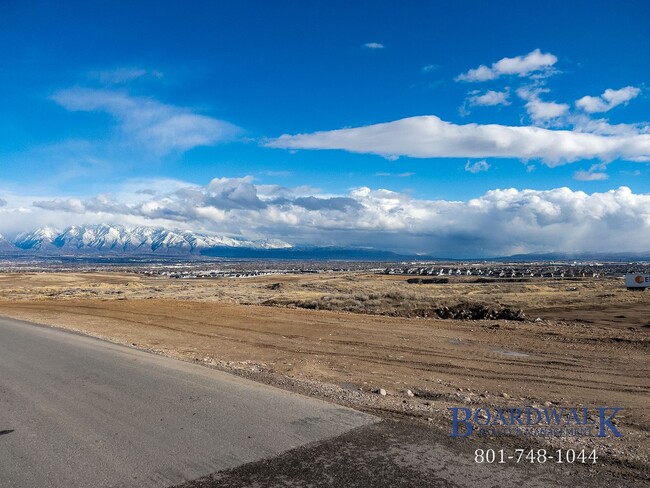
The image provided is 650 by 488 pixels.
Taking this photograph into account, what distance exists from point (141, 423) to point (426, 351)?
10.7 meters

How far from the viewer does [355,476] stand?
5.54m

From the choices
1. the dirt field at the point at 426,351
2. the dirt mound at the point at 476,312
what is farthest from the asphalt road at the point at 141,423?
the dirt mound at the point at 476,312

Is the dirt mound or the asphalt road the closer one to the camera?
the asphalt road

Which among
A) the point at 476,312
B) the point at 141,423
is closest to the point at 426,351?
the point at 141,423

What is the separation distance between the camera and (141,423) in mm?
7473

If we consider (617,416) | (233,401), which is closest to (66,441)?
(233,401)

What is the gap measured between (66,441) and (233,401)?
2697 mm

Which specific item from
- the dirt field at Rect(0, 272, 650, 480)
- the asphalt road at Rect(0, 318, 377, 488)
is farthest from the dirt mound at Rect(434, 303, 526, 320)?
the asphalt road at Rect(0, 318, 377, 488)

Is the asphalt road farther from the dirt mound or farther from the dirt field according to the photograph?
the dirt mound

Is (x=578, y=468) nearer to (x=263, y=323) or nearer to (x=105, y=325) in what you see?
(x=263, y=323)

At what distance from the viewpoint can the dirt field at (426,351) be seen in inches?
374

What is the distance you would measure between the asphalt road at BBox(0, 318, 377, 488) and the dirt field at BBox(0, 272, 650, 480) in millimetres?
1394

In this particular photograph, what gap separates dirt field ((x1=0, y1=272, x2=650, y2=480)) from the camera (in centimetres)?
950

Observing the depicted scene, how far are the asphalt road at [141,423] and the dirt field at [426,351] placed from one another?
139 cm
